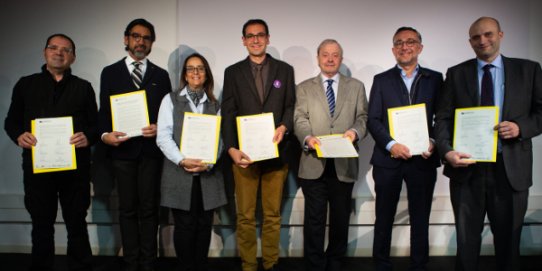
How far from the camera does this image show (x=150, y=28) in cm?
288

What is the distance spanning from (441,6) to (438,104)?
1403 millimetres

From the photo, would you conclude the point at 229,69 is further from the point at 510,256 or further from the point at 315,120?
the point at 510,256

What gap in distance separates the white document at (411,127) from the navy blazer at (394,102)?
8 cm

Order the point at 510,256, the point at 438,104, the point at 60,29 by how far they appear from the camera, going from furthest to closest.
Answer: the point at 60,29 < the point at 438,104 < the point at 510,256

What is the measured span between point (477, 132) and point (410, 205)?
0.75m

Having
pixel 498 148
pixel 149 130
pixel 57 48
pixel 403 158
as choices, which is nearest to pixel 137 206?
pixel 149 130

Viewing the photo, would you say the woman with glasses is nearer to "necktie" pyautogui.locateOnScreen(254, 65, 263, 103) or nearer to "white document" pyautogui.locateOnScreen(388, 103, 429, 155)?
"necktie" pyautogui.locateOnScreen(254, 65, 263, 103)

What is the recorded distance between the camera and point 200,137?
258 cm

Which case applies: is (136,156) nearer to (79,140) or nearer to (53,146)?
(79,140)

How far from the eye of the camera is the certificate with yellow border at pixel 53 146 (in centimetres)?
257

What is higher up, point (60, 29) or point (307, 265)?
point (60, 29)

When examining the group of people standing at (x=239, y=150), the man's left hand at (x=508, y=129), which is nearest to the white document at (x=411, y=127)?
the group of people standing at (x=239, y=150)

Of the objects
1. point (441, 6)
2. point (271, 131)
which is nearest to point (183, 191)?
point (271, 131)

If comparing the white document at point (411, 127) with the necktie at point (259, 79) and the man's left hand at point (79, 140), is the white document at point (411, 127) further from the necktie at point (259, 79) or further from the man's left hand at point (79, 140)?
the man's left hand at point (79, 140)
